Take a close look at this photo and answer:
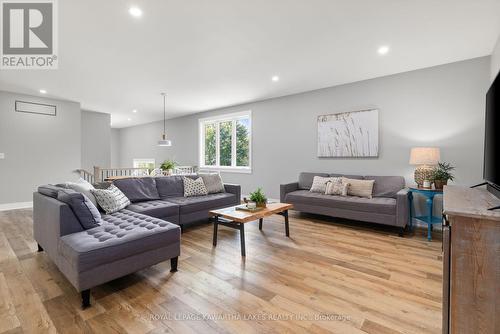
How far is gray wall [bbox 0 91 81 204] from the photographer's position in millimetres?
5082

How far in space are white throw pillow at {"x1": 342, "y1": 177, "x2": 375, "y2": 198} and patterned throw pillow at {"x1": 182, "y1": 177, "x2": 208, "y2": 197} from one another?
252cm

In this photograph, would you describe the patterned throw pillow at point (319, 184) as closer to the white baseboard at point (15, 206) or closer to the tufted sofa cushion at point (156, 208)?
the tufted sofa cushion at point (156, 208)

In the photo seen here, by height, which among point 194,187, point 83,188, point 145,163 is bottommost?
point 194,187

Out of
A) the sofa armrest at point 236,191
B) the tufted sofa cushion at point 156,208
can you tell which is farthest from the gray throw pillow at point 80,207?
the sofa armrest at point 236,191

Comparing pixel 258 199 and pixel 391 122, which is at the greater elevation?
pixel 391 122

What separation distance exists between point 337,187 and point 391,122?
4.77 ft

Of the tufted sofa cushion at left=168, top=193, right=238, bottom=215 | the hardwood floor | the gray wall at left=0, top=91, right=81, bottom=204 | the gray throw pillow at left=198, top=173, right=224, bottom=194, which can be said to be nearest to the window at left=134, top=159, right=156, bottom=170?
the gray wall at left=0, top=91, right=81, bottom=204

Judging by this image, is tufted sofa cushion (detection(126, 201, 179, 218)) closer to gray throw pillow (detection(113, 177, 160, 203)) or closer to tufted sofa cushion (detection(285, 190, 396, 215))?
gray throw pillow (detection(113, 177, 160, 203))

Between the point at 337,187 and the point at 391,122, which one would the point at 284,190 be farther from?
the point at 391,122

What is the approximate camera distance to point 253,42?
2.95 metres

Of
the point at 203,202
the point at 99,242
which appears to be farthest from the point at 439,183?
the point at 99,242

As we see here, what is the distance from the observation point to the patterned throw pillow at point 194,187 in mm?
4148

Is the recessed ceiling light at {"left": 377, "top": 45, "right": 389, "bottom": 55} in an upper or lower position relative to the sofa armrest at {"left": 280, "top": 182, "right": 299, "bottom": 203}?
upper

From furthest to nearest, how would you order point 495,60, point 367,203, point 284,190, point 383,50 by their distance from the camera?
point 284,190 → point 367,203 → point 383,50 → point 495,60
